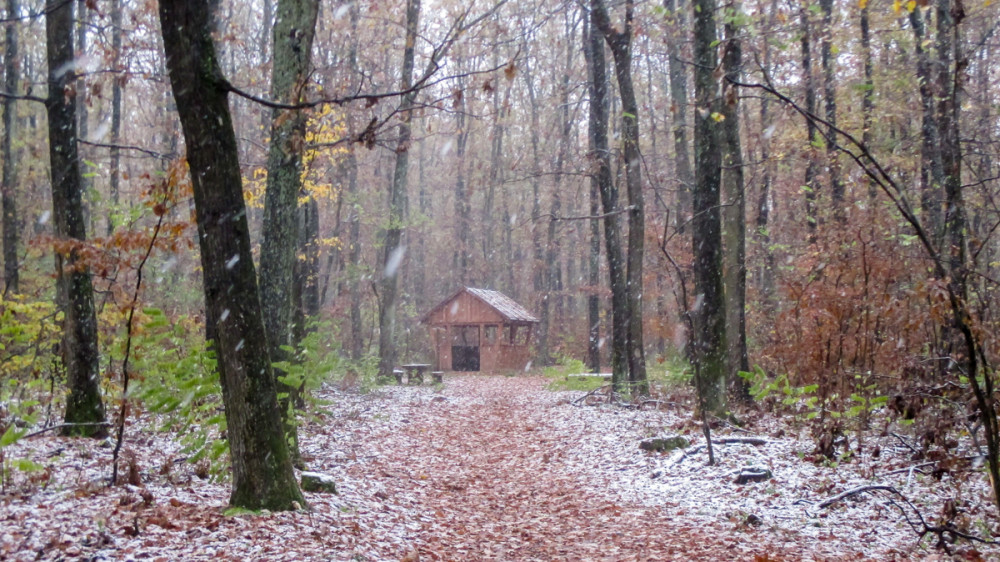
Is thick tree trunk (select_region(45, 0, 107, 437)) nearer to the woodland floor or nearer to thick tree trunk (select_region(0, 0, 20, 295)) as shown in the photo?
the woodland floor

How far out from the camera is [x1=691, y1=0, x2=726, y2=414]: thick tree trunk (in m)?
9.70

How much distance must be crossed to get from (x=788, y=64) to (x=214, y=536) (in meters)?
19.0

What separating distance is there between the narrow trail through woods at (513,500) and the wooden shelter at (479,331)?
15.3 meters

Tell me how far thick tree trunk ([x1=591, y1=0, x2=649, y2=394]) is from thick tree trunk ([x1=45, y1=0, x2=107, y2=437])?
28.7 ft

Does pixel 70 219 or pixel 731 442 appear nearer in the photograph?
pixel 70 219

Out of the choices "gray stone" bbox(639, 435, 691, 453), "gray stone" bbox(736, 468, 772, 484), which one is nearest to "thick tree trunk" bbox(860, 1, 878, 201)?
"gray stone" bbox(639, 435, 691, 453)

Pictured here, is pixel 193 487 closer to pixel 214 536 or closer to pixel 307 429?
pixel 214 536

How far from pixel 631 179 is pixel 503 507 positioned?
842 centimetres

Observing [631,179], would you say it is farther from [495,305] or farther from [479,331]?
[479,331]

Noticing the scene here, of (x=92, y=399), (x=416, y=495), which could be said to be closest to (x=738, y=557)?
(x=416, y=495)

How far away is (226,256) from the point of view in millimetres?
5062

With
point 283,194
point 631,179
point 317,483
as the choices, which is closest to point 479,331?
point 631,179

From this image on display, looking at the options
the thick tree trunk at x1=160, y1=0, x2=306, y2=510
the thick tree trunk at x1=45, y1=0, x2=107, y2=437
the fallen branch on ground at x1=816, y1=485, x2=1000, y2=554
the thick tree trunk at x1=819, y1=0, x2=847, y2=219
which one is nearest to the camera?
the fallen branch on ground at x1=816, y1=485, x2=1000, y2=554

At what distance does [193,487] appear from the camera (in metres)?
6.08
